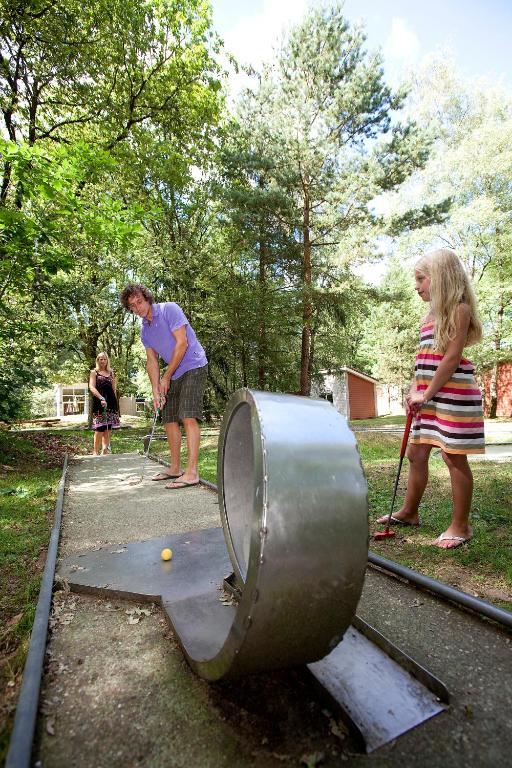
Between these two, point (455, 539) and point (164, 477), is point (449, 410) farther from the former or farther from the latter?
point (164, 477)

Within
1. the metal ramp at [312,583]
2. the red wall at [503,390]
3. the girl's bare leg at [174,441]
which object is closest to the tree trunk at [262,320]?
the girl's bare leg at [174,441]

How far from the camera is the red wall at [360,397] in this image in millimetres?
34562

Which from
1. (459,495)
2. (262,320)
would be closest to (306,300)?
(262,320)

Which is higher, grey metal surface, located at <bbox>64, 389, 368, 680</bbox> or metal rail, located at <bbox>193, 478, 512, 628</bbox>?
grey metal surface, located at <bbox>64, 389, 368, 680</bbox>

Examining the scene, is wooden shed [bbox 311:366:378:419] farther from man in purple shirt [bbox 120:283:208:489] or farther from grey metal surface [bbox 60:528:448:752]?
grey metal surface [bbox 60:528:448:752]

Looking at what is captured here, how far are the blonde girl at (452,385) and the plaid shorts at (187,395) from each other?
2.24 metres

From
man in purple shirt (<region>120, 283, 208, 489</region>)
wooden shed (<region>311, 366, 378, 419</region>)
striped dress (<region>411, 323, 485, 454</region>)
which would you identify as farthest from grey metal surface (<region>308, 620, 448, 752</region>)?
wooden shed (<region>311, 366, 378, 419</region>)

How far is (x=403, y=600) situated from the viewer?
1981 millimetres

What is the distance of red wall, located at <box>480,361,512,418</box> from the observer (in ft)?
84.1

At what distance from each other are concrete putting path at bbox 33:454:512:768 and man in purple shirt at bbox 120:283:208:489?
7.93 ft

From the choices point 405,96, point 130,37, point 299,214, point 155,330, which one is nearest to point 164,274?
point 299,214

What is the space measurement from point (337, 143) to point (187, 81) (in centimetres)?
532

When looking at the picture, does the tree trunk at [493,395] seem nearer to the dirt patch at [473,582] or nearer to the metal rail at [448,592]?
the dirt patch at [473,582]

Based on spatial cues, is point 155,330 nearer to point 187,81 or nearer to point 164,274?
point 187,81
